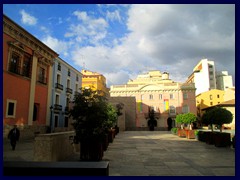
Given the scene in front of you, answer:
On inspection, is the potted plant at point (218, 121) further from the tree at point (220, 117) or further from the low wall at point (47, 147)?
the low wall at point (47, 147)

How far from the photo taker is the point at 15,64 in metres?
18.0

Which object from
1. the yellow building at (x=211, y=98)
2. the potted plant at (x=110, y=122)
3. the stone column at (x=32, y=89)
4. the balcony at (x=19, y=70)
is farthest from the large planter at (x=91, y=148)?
the yellow building at (x=211, y=98)

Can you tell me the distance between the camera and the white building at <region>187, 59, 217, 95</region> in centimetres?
6921

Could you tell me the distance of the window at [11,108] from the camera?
668 inches

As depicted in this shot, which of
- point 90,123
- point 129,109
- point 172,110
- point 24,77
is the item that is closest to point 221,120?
point 90,123

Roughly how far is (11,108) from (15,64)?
138 inches

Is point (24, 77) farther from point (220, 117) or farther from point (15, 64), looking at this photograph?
point (220, 117)

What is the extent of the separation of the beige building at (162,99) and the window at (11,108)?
93.0ft

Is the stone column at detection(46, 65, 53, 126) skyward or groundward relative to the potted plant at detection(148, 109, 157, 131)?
skyward

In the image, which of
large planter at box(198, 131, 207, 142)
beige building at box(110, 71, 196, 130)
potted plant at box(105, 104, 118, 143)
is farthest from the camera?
beige building at box(110, 71, 196, 130)

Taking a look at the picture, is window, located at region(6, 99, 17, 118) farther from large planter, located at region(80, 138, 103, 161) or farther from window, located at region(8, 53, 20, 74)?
large planter, located at region(80, 138, 103, 161)

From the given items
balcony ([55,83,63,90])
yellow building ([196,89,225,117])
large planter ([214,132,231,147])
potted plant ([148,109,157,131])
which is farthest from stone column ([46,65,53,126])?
yellow building ([196,89,225,117])

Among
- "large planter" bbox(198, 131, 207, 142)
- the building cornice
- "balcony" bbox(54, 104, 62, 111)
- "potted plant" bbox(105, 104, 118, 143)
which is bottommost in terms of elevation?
"large planter" bbox(198, 131, 207, 142)

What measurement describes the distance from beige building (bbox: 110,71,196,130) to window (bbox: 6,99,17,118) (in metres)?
28.3
